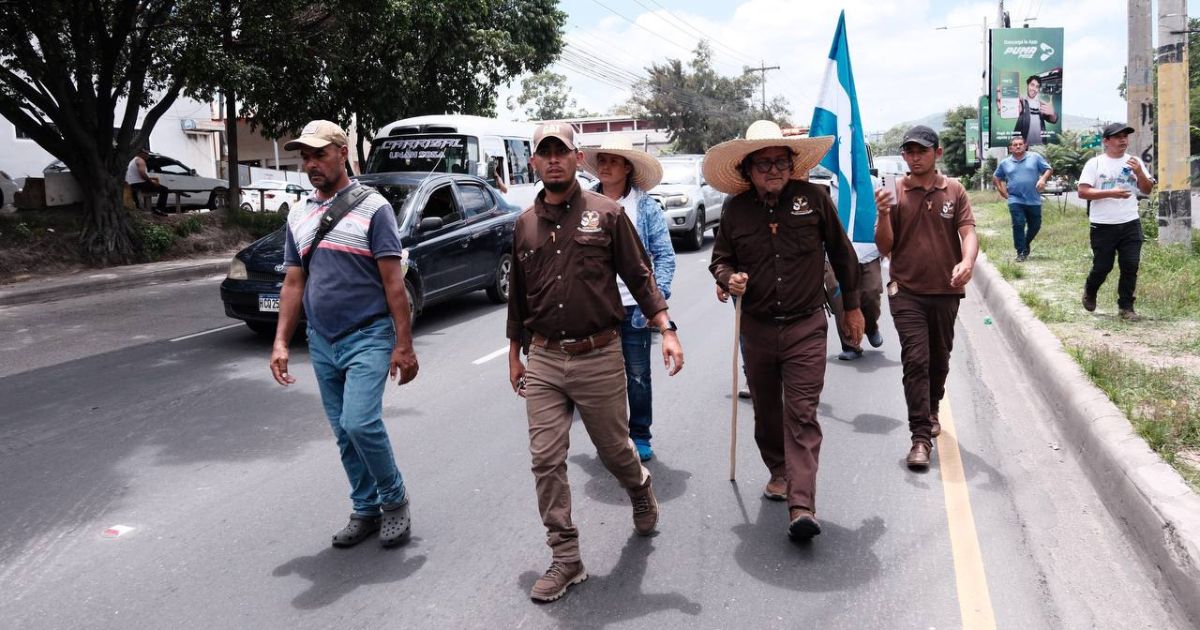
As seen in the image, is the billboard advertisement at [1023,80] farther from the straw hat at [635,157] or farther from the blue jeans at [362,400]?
the blue jeans at [362,400]

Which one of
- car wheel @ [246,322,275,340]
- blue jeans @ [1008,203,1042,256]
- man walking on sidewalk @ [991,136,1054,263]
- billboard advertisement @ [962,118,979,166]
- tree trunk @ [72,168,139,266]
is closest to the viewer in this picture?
car wheel @ [246,322,275,340]

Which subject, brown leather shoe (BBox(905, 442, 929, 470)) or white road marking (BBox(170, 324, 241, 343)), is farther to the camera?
white road marking (BBox(170, 324, 241, 343))

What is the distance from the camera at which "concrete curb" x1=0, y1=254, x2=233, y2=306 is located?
13.0 metres

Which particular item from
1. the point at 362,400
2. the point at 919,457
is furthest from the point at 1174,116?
the point at 362,400

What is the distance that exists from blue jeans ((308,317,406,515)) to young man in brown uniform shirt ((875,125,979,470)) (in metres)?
2.79

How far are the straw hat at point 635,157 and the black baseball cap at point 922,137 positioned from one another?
1348mm

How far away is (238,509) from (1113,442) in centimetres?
440

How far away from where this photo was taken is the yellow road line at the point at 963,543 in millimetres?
3553

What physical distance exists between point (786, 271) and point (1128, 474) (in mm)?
1864

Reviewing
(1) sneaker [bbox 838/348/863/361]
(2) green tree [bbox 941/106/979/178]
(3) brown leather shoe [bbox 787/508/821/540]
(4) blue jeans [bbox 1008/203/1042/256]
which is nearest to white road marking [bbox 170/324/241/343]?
(1) sneaker [bbox 838/348/863/361]

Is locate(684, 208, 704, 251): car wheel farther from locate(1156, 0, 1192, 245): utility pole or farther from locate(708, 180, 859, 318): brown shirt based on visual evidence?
locate(708, 180, 859, 318): brown shirt

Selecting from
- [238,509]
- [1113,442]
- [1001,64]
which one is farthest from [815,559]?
[1001,64]

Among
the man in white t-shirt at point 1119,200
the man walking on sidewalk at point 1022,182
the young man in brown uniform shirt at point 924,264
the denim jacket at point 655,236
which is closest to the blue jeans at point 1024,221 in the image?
the man walking on sidewalk at point 1022,182

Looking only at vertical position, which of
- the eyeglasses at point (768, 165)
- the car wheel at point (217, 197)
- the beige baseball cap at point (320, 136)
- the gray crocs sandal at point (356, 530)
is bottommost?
the gray crocs sandal at point (356, 530)
